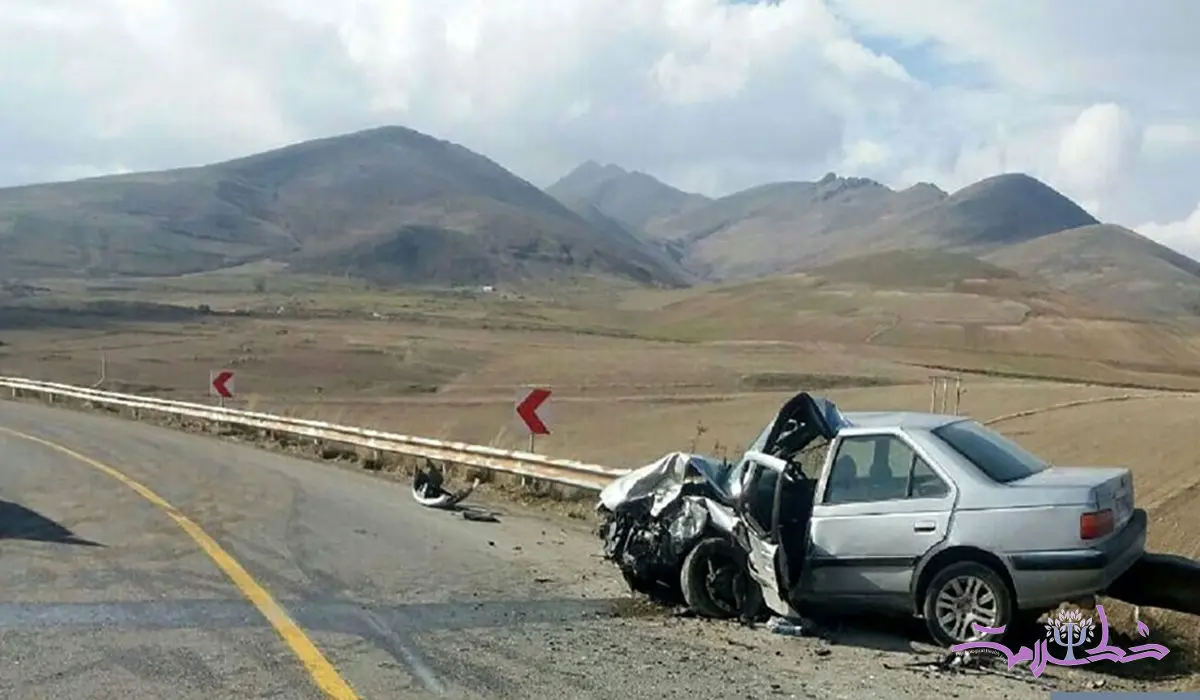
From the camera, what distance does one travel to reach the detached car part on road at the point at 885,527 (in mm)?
8250

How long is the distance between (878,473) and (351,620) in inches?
147

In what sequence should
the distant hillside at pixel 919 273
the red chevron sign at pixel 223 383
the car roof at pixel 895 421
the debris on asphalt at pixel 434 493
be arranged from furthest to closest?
1. the distant hillside at pixel 919 273
2. the red chevron sign at pixel 223 383
3. the debris on asphalt at pixel 434 493
4. the car roof at pixel 895 421

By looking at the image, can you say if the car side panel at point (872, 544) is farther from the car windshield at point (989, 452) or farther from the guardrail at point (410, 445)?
the guardrail at point (410, 445)

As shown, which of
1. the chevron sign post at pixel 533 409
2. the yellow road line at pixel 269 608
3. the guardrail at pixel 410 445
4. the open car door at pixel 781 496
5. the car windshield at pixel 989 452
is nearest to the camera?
Result: the yellow road line at pixel 269 608

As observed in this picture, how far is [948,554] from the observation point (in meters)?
8.53

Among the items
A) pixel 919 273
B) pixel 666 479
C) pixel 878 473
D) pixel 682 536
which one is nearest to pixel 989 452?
pixel 878 473

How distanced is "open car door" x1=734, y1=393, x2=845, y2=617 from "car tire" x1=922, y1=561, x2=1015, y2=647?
98cm

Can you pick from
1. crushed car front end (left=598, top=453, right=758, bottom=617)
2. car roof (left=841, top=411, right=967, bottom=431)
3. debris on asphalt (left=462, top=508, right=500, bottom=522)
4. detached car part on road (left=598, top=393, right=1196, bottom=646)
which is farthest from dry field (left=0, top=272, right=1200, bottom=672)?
debris on asphalt (left=462, top=508, right=500, bottom=522)

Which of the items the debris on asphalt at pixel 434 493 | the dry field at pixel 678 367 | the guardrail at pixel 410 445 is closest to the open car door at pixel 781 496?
the dry field at pixel 678 367

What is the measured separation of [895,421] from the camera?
938 cm

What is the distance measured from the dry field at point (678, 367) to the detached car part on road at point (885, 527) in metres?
1.25

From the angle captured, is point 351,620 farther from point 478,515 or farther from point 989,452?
point 478,515

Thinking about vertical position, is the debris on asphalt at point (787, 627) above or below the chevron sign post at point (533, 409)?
below

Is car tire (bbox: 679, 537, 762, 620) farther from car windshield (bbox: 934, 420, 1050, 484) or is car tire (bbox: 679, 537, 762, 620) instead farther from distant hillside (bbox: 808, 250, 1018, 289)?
distant hillside (bbox: 808, 250, 1018, 289)
